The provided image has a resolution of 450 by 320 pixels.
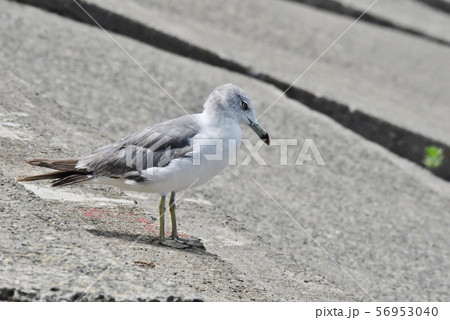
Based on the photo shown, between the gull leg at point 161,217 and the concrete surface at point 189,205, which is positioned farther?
the gull leg at point 161,217

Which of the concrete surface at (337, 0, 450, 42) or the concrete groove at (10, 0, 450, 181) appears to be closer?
the concrete groove at (10, 0, 450, 181)

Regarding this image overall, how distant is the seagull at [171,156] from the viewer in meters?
3.65

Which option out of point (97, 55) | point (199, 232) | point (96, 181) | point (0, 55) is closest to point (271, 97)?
point (97, 55)

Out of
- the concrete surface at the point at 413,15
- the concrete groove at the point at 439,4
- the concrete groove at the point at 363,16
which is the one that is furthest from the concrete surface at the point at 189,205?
the concrete groove at the point at 439,4

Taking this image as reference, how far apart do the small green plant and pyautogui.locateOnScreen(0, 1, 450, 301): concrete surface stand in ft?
0.71

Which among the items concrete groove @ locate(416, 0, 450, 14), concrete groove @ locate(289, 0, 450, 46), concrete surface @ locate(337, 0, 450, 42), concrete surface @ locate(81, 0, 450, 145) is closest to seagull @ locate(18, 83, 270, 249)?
concrete surface @ locate(81, 0, 450, 145)

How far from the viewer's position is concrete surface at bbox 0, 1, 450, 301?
3307mm

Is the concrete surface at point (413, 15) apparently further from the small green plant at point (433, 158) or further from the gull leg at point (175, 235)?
the gull leg at point (175, 235)

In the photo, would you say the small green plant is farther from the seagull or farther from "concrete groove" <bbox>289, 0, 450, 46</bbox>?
"concrete groove" <bbox>289, 0, 450, 46</bbox>

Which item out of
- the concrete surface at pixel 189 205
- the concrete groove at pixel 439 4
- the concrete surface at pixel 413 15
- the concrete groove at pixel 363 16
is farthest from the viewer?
the concrete groove at pixel 439 4

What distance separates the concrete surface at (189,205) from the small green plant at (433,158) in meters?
0.22

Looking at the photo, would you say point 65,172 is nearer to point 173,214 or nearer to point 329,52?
point 173,214

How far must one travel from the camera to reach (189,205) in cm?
496

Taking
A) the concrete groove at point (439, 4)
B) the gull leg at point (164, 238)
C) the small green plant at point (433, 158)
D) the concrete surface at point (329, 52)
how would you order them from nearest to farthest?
1. the gull leg at point (164, 238)
2. the small green plant at point (433, 158)
3. the concrete surface at point (329, 52)
4. the concrete groove at point (439, 4)
